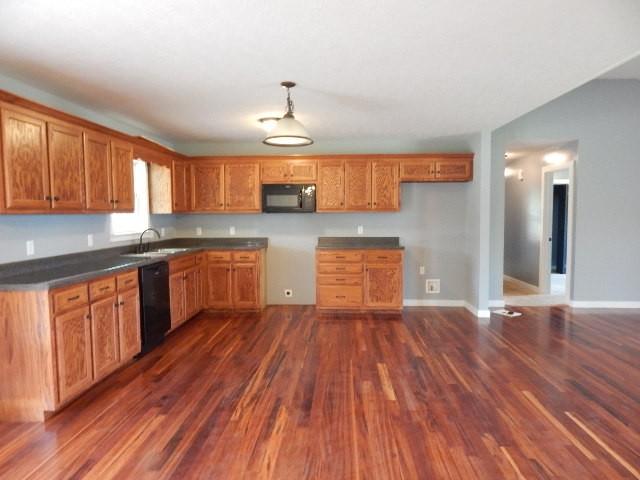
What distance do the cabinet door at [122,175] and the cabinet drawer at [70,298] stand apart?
110cm

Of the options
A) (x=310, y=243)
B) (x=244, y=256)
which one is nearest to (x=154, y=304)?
(x=244, y=256)

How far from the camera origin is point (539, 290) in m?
6.30

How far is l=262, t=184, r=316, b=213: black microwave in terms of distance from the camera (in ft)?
17.0

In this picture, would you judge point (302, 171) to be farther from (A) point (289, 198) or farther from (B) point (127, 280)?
(B) point (127, 280)

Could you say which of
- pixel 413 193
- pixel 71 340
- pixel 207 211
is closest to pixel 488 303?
pixel 413 193

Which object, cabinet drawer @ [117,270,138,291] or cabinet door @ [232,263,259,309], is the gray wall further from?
cabinet drawer @ [117,270,138,291]

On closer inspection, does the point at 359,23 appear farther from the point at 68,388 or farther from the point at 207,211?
the point at 207,211

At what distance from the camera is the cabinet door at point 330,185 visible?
5.14 metres

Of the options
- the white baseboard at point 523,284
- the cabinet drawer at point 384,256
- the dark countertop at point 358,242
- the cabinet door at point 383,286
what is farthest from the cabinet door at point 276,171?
the white baseboard at point 523,284

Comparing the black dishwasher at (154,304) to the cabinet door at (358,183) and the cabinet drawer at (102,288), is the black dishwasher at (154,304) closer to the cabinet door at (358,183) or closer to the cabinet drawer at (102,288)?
the cabinet drawer at (102,288)

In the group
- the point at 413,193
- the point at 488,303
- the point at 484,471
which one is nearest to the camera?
the point at 484,471

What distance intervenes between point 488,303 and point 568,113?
2848 millimetres

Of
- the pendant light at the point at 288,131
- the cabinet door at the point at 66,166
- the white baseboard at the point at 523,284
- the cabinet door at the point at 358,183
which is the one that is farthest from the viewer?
the white baseboard at the point at 523,284

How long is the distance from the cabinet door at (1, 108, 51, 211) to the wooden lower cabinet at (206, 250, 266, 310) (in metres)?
2.46
